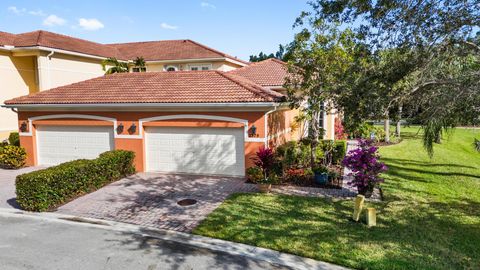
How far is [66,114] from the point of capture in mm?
16047

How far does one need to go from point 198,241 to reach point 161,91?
29.6 feet

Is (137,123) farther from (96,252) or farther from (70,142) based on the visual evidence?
(96,252)

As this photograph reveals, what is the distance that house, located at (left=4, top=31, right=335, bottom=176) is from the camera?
13.8 m

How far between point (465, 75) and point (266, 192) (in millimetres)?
6717

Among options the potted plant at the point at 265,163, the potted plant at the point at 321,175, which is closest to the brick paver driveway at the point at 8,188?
the potted plant at the point at 265,163

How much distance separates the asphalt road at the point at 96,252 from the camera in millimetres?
7051

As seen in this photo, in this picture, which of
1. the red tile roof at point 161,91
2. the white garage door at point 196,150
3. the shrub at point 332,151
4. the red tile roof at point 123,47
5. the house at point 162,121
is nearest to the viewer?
the house at point 162,121

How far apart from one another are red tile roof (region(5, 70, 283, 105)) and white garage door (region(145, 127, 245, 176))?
136cm

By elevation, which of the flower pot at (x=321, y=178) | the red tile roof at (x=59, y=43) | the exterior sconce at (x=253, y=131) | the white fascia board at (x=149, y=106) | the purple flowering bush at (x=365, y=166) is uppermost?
the red tile roof at (x=59, y=43)

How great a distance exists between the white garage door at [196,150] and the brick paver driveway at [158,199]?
465 mm

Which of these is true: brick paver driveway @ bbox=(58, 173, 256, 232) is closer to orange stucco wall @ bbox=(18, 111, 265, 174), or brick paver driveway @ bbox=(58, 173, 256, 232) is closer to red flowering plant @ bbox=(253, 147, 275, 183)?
red flowering plant @ bbox=(253, 147, 275, 183)

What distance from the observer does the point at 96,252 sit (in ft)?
25.1

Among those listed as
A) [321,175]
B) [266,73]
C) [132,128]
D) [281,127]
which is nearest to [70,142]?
[132,128]

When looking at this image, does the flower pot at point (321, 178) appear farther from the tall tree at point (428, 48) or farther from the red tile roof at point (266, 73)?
the red tile roof at point (266, 73)
